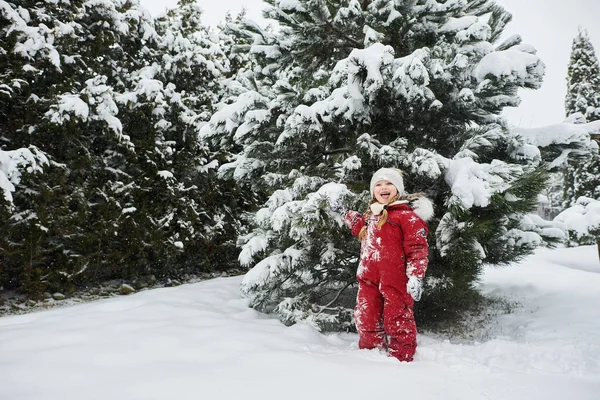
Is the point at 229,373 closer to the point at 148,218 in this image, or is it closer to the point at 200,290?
the point at 200,290

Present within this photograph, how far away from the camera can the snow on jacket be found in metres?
2.62

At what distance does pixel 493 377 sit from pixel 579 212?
370cm

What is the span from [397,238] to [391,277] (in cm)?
31

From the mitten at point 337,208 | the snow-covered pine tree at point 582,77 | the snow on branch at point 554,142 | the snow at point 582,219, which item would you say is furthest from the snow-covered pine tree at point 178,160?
the snow-covered pine tree at point 582,77

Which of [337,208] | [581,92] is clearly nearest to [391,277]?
[337,208]

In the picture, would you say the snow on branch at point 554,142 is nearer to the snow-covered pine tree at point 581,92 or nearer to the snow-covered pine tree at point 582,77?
the snow-covered pine tree at point 581,92

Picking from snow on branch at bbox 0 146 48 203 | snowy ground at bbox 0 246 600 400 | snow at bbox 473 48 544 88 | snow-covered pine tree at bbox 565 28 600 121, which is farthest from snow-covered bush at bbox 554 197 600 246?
snow-covered pine tree at bbox 565 28 600 121

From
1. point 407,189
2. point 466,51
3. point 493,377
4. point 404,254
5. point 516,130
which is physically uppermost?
point 466,51

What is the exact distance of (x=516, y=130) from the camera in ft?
10.5

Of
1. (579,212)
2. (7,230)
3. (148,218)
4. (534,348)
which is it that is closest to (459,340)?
(534,348)

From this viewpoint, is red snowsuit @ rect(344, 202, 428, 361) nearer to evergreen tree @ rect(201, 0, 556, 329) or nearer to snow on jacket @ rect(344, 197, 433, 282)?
snow on jacket @ rect(344, 197, 433, 282)

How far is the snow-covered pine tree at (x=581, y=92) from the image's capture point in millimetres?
14203

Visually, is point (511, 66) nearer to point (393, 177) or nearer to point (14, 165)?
point (393, 177)

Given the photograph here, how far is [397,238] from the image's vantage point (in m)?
2.74
